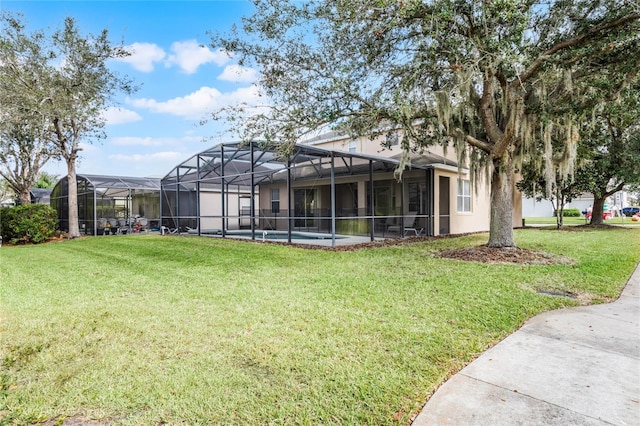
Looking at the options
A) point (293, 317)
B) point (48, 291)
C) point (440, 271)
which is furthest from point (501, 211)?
point (48, 291)

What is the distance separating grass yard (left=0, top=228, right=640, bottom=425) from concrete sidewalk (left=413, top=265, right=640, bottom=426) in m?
0.16

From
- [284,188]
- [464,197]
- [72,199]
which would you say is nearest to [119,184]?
[72,199]

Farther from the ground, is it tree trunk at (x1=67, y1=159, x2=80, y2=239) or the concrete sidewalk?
tree trunk at (x1=67, y1=159, x2=80, y2=239)

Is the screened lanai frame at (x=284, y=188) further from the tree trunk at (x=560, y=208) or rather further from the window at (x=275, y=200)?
the tree trunk at (x=560, y=208)

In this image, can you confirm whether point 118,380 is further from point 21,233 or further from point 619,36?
point 21,233

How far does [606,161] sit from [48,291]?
17.6 metres

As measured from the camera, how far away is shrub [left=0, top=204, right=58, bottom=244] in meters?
13.6

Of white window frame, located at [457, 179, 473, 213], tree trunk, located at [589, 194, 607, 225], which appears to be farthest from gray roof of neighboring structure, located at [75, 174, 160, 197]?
tree trunk, located at [589, 194, 607, 225]

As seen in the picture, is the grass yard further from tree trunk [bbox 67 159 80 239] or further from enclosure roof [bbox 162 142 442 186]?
tree trunk [bbox 67 159 80 239]

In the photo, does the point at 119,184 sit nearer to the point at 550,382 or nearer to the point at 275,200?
the point at 275,200

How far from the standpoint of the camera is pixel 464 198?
1456cm

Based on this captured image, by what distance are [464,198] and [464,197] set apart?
1.6 inches

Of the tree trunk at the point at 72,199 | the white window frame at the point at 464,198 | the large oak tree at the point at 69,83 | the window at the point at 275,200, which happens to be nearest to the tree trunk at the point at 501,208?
the white window frame at the point at 464,198

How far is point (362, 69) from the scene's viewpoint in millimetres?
8000
